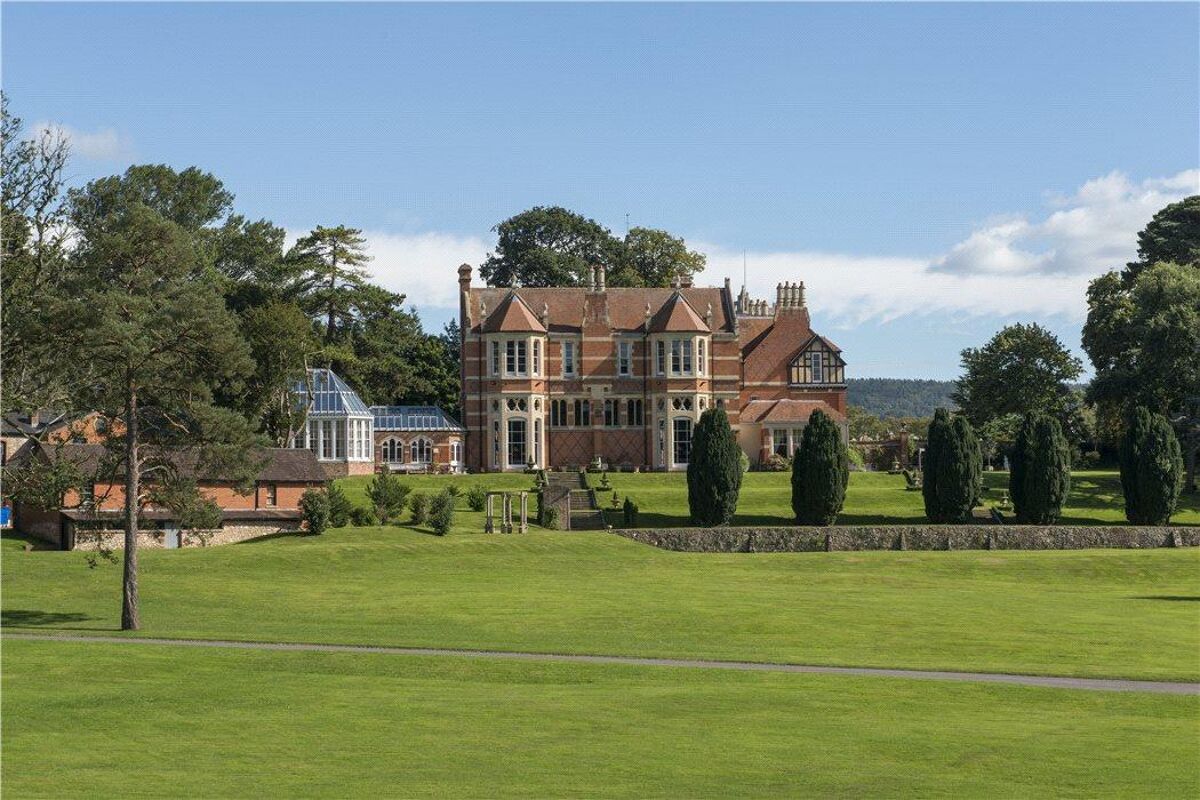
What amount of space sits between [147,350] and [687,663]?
1794 centimetres

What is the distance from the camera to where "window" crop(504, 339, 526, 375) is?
90125 millimetres

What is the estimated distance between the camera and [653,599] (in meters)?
51.1

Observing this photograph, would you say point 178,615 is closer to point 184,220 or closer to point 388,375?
point 388,375

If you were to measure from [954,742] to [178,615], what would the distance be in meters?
26.9

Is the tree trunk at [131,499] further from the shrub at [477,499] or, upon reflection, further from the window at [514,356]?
the window at [514,356]

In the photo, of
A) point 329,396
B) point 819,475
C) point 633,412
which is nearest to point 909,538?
point 819,475

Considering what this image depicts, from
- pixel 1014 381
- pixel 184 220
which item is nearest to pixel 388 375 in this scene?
pixel 184 220

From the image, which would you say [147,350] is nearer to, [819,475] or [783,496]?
[819,475]

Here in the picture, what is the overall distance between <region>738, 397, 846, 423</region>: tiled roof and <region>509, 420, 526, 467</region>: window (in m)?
13.3

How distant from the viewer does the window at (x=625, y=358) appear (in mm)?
93125

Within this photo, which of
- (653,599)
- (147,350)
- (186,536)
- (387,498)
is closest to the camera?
(147,350)

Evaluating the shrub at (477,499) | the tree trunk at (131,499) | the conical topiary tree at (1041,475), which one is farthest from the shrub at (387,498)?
Result: the conical topiary tree at (1041,475)

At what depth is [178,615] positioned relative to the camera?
46.7 m

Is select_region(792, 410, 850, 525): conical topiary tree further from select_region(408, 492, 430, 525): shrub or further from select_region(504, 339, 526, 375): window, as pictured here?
select_region(504, 339, 526, 375): window
